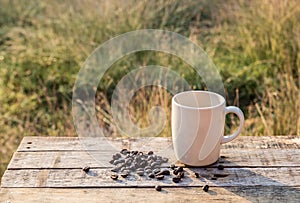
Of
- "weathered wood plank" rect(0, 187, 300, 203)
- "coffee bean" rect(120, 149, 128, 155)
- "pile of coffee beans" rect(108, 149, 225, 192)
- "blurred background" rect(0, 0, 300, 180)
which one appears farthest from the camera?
"blurred background" rect(0, 0, 300, 180)

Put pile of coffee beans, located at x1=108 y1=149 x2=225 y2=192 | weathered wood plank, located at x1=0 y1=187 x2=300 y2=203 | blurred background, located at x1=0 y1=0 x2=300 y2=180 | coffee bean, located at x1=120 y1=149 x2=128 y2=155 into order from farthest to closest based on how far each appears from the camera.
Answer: blurred background, located at x1=0 y1=0 x2=300 y2=180, coffee bean, located at x1=120 y1=149 x2=128 y2=155, pile of coffee beans, located at x1=108 y1=149 x2=225 y2=192, weathered wood plank, located at x1=0 y1=187 x2=300 y2=203

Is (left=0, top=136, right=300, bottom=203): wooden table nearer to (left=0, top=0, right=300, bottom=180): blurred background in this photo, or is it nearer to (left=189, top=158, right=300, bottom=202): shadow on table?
(left=189, top=158, right=300, bottom=202): shadow on table

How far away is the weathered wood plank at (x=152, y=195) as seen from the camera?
1066 millimetres

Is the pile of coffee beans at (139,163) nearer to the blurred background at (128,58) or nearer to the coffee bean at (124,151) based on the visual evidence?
the coffee bean at (124,151)

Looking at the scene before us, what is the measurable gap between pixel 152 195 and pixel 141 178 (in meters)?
0.09

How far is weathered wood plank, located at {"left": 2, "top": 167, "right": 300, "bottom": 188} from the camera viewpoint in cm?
114

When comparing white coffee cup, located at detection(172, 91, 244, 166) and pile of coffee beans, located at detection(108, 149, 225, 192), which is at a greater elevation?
white coffee cup, located at detection(172, 91, 244, 166)

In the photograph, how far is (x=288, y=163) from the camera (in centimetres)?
124

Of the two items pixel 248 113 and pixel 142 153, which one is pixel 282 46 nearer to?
pixel 248 113

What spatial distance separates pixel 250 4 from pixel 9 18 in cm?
188

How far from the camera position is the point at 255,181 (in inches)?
45.0

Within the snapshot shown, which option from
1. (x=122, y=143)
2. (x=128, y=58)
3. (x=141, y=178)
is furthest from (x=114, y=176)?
(x=128, y=58)

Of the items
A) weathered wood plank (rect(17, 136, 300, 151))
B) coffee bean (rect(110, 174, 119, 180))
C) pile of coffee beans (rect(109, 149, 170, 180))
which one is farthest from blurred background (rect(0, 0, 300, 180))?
coffee bean (rect(110, 174, 119, 180))

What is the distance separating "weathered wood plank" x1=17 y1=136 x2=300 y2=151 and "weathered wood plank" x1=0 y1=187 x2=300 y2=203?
0.25 m
